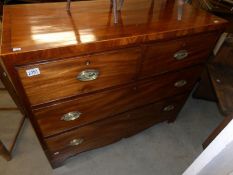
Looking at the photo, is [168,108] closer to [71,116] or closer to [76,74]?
[71,116]

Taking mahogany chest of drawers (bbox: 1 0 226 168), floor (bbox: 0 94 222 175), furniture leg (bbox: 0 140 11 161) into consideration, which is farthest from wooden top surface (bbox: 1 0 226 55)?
floor (bbox: 0 94 222 175)

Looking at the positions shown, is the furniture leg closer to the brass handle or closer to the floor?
the floor

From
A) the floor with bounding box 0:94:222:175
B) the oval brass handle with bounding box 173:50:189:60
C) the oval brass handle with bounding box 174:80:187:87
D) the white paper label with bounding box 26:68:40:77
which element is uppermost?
the white paper label with bounding box 26:68:40:77

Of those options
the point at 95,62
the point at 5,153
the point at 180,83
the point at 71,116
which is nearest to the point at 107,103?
the point at 71,116

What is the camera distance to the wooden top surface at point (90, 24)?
2.31ft

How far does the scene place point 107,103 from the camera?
104 centimetres

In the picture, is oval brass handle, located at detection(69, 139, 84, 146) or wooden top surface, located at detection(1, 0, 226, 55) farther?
oval brass handle, located at detection(69, 139, 84, 146)

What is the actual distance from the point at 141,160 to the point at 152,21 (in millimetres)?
999

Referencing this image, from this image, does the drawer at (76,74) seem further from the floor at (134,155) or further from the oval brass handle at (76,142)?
the floor at (134,155)

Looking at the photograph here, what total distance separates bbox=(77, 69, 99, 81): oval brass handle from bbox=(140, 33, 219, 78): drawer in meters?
0.26

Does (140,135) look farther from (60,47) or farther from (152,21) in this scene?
(60,47)

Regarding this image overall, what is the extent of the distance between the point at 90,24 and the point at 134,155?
40.7 inches

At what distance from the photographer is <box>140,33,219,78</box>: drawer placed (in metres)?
0.94

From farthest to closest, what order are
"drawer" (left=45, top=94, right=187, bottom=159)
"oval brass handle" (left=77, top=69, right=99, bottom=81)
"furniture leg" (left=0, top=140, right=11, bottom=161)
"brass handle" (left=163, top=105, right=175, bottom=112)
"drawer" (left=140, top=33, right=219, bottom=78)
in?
"brass handle" (left=163, top=105, right=175, bottom=112) < "furniture leg" (left=0, top=140, right=11, bottom=161) < "drawer" (left=45, top=94, right=187, bottom=159) < "drawer" (left=140, top=33, right=219, bottom=78) < "oval brass handle" (left=77, top=69, right=99, bottom=81)
